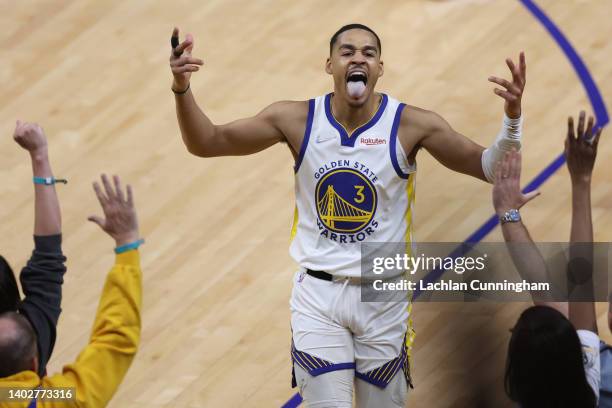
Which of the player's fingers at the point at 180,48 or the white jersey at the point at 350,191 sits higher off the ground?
the player's fingers at the point at 180,48

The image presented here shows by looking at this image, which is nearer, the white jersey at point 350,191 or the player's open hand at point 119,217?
the player's open hand at point 119,217

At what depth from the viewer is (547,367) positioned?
13.4 feet

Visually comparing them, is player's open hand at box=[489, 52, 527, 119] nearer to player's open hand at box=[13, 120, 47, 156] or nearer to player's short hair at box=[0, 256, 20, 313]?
player's open hand at box=[13, 120, 47, 156]

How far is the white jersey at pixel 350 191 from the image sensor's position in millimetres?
5652

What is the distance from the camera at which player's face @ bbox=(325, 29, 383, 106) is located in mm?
5711

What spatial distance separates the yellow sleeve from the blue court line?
262 centimetres

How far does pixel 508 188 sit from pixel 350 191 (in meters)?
0.96

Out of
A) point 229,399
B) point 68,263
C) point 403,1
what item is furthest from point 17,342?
point 403,1

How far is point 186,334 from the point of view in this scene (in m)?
7.36

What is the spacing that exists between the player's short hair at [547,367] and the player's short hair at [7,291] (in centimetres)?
182

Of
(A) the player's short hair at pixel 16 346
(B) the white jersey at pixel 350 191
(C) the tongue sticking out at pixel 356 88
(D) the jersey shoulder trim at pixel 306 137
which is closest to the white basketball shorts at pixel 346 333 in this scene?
(B) the white jersey at pixel 350 191

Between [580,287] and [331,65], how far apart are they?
1628 millimetres

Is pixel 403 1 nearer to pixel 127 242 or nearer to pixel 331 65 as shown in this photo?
pixel 331 65

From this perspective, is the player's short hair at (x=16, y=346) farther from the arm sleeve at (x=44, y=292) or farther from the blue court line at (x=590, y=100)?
the blue court line at (x=590, y=100)
